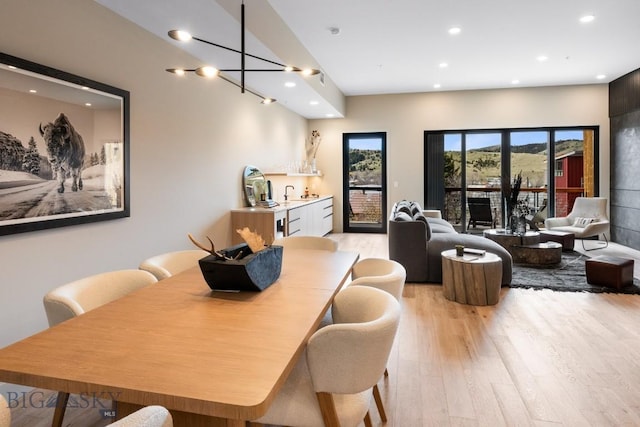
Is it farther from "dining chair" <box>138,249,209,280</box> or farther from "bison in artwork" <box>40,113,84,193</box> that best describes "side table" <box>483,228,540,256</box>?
"bison in artwork" <box>40,113,84,193</box>

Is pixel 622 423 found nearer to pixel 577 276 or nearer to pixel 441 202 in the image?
pixel 577 276

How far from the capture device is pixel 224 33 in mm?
3408

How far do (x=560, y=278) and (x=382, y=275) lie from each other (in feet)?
11.8

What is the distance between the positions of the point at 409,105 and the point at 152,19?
6.15m

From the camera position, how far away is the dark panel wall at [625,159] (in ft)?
21.5

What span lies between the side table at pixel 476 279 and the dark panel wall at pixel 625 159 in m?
4.44

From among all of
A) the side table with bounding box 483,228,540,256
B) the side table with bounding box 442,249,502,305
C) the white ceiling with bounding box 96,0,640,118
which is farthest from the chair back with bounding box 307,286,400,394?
the side table with bounding box 483,228,540,256

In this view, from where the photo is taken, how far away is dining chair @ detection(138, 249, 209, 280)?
2324 mm

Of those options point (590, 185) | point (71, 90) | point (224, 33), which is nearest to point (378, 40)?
point (224, 33)

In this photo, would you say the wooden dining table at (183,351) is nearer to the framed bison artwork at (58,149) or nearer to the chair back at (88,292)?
the chair back at (88,292)

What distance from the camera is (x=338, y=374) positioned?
1.31 meters

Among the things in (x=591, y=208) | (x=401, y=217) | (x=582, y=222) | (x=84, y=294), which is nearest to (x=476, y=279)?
(x=401, y=217)

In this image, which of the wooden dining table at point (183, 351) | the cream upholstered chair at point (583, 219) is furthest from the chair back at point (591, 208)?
the wooden dining table at point (183, 351)

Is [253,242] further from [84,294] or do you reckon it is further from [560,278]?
[560,278]
